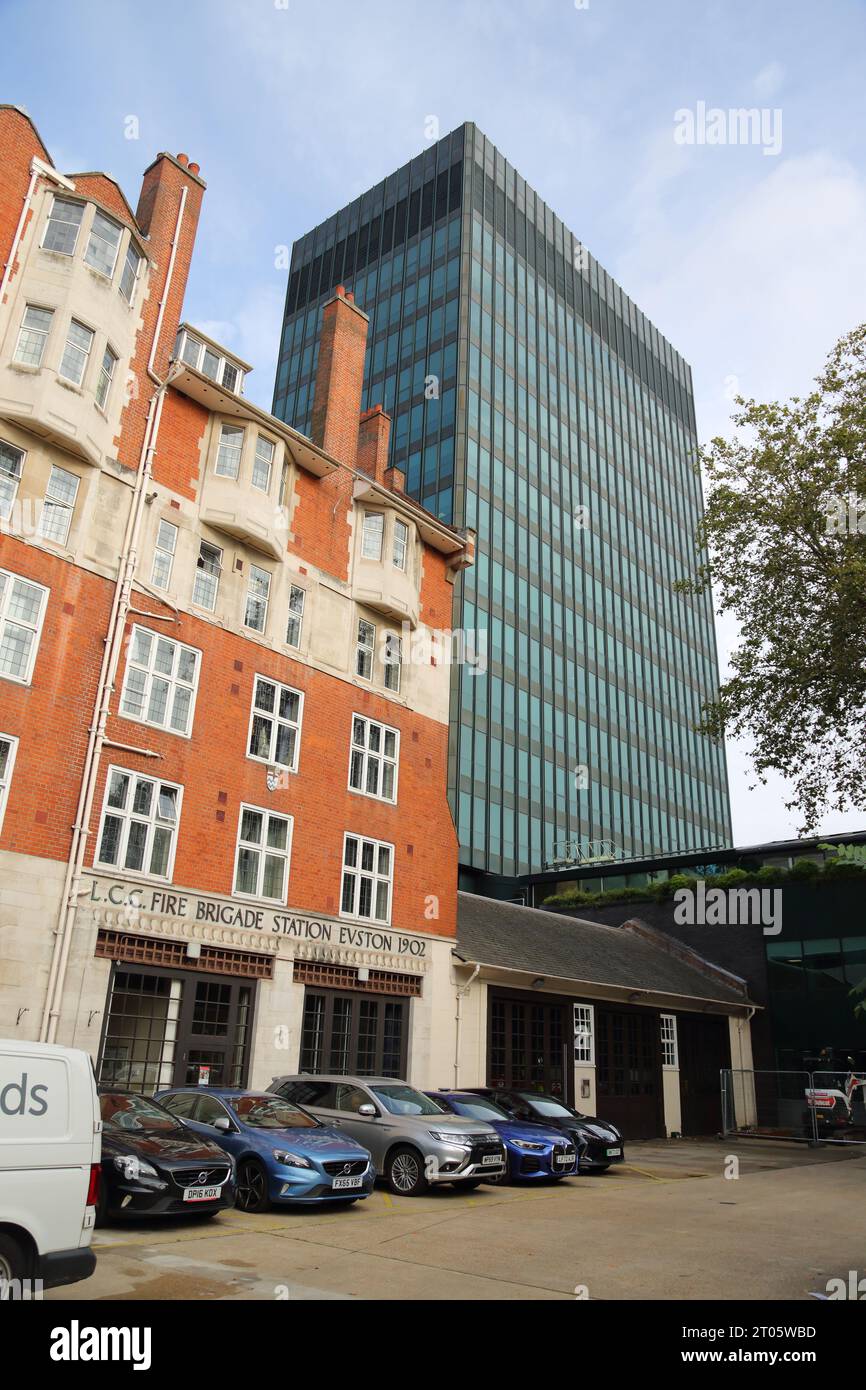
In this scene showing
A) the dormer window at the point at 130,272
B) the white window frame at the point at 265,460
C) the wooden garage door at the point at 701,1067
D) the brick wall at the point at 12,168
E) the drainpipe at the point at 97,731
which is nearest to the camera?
the drainpipe at the point at 97,731

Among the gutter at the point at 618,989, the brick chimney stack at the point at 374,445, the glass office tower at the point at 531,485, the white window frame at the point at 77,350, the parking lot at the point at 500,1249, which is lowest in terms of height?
the parking lot at the point at 500,1249

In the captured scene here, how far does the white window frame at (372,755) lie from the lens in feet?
77.2

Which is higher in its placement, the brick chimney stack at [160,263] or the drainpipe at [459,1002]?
the brick chimney stack at [160,263]

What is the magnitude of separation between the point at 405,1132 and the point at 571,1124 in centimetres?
619

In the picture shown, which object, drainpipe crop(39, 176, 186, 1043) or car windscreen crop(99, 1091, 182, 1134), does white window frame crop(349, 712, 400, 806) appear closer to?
drainpipe crop(39, 176, 186, 1043)

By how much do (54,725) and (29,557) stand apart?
10.3 feet

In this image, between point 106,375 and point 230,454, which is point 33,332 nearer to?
point 106,375

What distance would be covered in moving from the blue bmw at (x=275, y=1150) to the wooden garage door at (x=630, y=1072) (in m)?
16.6

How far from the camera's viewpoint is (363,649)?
81.2 feet

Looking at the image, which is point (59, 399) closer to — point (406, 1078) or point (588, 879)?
point (406, 1078)

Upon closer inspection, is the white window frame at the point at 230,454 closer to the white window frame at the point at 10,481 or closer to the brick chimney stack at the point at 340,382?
the brick chimney stack at the point at 340,382

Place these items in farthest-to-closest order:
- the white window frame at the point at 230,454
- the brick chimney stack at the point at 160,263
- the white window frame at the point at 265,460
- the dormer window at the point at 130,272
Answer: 1. the white window frame at the point at 265,460
2. the white window frame at the point at 230,454
3. the dormer window at the point at 130,272
4. the brick chimney stack at the point at 160,263

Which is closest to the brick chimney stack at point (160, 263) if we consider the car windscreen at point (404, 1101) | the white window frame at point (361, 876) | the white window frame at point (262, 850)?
the white window frame at point (262, 850)
